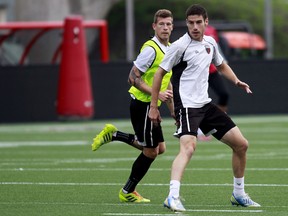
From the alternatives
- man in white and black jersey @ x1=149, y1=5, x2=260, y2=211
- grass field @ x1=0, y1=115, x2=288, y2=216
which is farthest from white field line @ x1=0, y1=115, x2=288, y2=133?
man in white and black jersey @ x1=149, y1=5, x2=260, y2=211

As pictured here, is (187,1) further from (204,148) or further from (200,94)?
(200,94)

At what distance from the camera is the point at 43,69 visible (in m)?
27.2

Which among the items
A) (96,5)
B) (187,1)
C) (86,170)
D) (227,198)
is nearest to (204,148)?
(86,170)

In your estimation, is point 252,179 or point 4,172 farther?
point 4,172

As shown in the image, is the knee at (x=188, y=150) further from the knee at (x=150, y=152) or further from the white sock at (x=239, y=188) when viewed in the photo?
the knee at (x=150, y=152)

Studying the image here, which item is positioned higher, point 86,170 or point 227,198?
point 227,198

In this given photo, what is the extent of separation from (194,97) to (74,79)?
15.8 meters

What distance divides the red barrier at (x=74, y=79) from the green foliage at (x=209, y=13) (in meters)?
22.9

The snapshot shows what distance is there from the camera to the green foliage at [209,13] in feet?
165

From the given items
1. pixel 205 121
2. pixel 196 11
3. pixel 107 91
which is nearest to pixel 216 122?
pixel 205 121

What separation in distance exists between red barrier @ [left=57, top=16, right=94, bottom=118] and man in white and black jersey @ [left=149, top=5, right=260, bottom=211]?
1557 cm

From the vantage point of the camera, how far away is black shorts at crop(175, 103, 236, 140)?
1055 cm

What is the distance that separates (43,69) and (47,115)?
1.15m

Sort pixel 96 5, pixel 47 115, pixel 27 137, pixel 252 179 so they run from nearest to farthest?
pixel 252 179 → pixel 27 137 → pixel 47 115 → pixel 96 5
